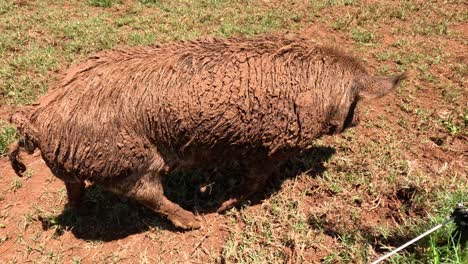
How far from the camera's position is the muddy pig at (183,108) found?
2678mm

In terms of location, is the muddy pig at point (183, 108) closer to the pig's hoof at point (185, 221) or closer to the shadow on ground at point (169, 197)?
the pig's hoof at point (185, 221)

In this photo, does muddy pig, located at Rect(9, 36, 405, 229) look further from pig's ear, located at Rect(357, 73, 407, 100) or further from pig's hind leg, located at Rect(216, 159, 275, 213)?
pig's hind leg, located at Rect(216, 159, 275, 213)

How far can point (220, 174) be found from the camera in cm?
405

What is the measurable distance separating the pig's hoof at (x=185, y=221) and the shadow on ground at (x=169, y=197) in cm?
17

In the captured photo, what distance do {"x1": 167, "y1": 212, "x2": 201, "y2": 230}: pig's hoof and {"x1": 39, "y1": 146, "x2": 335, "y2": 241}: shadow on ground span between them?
170mm

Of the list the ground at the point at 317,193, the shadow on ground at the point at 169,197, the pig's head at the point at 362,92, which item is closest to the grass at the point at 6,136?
the ground at the point at 317,193

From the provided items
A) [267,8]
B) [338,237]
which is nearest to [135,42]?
[267,8]

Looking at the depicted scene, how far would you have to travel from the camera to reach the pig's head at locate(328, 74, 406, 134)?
127 inches

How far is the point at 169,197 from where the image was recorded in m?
3.85

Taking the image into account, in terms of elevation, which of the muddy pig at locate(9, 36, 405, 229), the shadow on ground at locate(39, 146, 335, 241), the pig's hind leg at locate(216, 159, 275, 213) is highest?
Answer: the muddy pig at locate(9, 36, 405, 229)

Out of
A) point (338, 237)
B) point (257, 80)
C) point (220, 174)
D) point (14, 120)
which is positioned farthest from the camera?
point (220, 174)

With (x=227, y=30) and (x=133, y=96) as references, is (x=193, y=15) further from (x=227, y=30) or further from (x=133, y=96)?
(x=133, y=96)

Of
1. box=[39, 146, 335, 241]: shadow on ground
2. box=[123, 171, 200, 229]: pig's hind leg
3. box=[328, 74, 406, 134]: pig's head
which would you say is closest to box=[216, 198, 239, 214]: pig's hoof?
box=[39, 146, 335, 241]: shadow on ground

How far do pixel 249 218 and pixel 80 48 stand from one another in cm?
413
